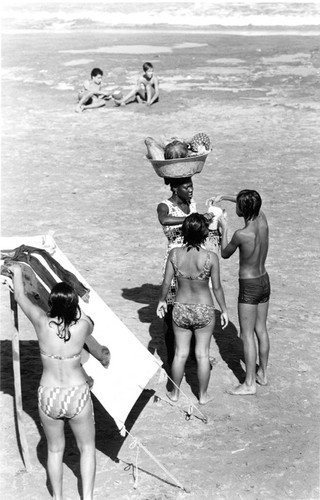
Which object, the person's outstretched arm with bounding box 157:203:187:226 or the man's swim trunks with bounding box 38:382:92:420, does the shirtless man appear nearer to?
the person's outstretched arm with bounding box 157:203:187:226

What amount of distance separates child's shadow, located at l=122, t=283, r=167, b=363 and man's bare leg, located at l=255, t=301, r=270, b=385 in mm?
948

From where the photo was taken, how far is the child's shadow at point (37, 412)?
6.38 meters

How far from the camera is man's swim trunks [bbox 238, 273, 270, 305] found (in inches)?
272

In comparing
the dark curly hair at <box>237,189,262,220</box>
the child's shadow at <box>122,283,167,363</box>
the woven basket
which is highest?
the woven basket

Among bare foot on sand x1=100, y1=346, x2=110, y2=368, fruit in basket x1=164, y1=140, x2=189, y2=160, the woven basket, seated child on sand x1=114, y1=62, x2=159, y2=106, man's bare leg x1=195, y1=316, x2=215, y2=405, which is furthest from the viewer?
seated child on sand x1=114, y1=62, x2=159, y2=106

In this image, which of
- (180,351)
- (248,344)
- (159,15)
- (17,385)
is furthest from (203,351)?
(159,15)

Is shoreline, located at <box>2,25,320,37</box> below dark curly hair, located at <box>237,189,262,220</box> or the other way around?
below

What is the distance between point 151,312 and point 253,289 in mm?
2121

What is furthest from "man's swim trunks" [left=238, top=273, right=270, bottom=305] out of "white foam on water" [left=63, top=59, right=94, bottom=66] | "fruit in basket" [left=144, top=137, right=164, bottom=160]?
"white foam on water" [left=63, top=59, right=94, bottom=66]

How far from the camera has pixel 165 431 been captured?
665 cm

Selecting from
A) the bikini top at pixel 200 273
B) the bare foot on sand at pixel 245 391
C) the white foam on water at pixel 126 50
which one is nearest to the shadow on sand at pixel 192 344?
the bare foot on sand at pixel 245 391

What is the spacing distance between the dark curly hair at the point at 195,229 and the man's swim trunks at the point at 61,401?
5.45 feet

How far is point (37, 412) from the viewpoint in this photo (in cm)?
694

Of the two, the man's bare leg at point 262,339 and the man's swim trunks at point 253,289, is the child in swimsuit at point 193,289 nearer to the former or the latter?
the man's swim trunks at point 253,289
